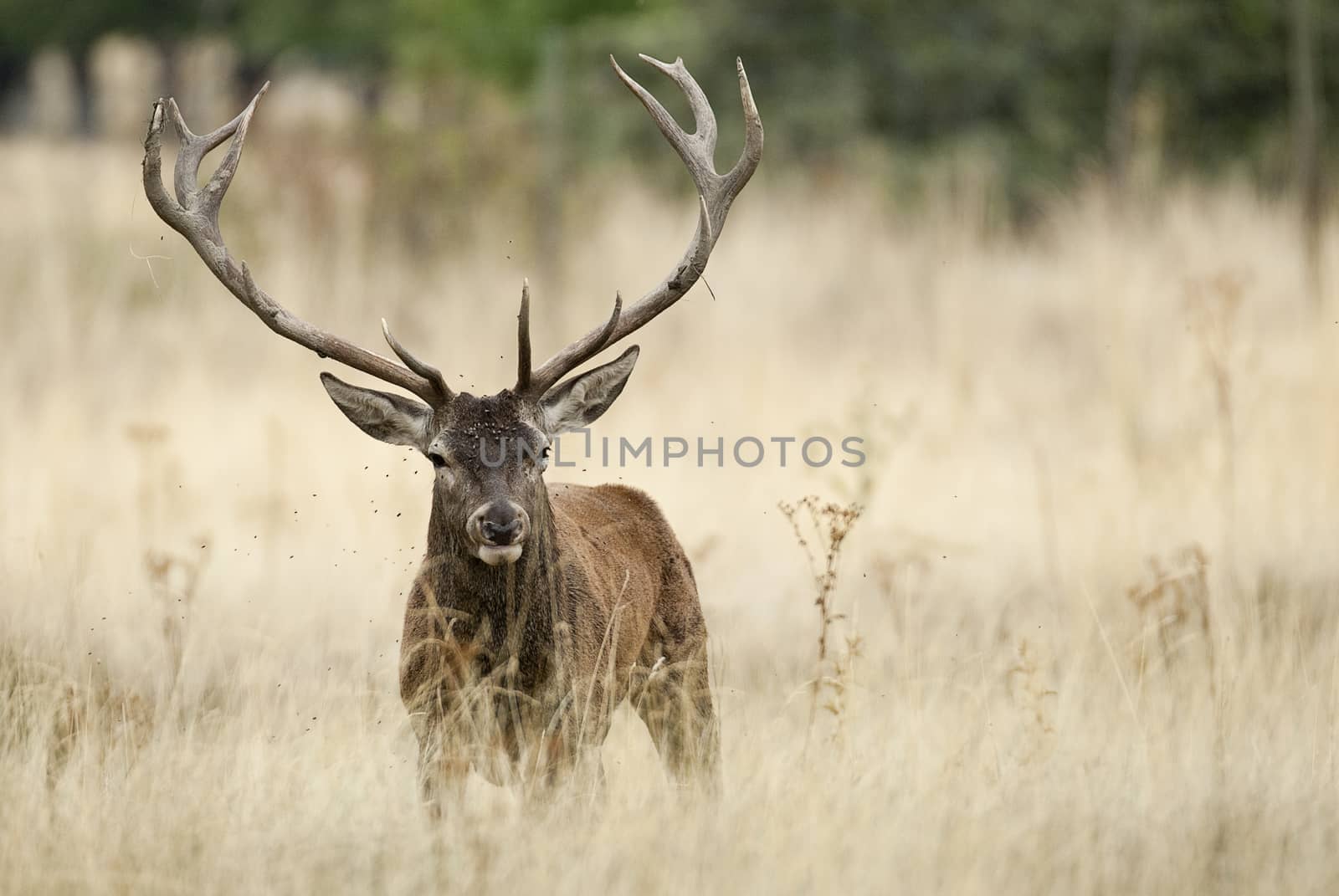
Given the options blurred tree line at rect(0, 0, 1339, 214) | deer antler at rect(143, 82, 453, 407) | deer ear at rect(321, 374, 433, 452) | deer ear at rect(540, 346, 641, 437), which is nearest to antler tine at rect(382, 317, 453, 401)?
deer antler at rect(143, 82, 453, 407)

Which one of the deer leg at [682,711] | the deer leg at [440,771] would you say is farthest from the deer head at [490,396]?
the deer leg at [682,711]

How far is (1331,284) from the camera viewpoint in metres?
10.6

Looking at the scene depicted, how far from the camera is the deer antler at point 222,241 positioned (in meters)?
5.00

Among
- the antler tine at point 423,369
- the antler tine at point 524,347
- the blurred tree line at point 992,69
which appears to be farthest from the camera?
the blurred tree line at point 992,69

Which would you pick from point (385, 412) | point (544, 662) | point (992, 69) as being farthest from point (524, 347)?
point (992, 69)

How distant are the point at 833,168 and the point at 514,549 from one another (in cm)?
1228

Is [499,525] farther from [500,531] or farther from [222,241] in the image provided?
[222,241]

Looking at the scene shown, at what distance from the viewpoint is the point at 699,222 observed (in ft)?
17.0

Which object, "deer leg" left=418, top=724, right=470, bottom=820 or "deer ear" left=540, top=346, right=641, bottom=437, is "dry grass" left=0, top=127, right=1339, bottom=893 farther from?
"deer ear" left=540, top=346, right=641, bottom=437

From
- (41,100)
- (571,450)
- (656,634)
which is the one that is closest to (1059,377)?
(571,450)

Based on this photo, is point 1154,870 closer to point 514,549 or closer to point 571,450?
point 514,549

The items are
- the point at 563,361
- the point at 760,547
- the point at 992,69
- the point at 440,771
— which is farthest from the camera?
the point at 992,69

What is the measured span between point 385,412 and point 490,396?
334 mm

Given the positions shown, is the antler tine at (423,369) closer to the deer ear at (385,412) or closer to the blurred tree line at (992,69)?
A: the deer ear at (385,412)
